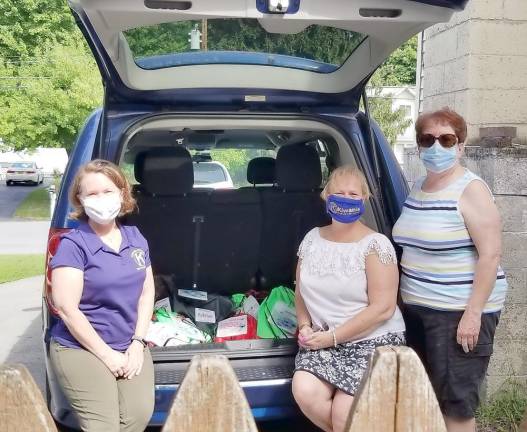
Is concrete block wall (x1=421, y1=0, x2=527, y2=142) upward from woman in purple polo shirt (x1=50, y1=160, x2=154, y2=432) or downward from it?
upward

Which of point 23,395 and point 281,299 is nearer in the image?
point 23,395

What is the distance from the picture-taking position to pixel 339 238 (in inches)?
122

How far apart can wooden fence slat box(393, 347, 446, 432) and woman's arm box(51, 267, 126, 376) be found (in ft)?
4.99

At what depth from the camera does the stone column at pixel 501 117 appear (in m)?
3.57

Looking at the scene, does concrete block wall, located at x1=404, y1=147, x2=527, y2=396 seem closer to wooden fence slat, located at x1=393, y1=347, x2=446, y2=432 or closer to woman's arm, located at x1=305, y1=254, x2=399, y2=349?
woman's arm, located at x1=305, y1=254, x2=399, y2=349

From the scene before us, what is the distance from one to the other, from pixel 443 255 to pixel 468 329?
12.8 inches

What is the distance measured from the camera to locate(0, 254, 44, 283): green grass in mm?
9648

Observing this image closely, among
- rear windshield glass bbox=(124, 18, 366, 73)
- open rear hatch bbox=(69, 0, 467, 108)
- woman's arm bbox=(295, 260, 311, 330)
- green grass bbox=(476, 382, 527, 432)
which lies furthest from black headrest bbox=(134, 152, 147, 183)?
green grass bbox=(476, 382, 527, 432)

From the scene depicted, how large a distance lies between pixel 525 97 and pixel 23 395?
3.35 meters

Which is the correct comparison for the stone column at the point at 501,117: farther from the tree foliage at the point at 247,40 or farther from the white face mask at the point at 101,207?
the white face mask at the point at 101,207

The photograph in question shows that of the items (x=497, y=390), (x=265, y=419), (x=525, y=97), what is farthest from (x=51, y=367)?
(x=525, y=97)

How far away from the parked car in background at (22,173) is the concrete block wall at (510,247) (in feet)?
124

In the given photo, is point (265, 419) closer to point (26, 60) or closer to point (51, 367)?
point (51, 367)

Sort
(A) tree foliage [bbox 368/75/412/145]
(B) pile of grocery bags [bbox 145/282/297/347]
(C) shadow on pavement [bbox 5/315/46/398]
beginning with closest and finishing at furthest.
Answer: (B) pile of grocery bags [bbox 145/282/297/347] < (C) shadow on pavement [bbox 5/315/46/398] < (A) tree foliage [bbox 368/75/412/145]
